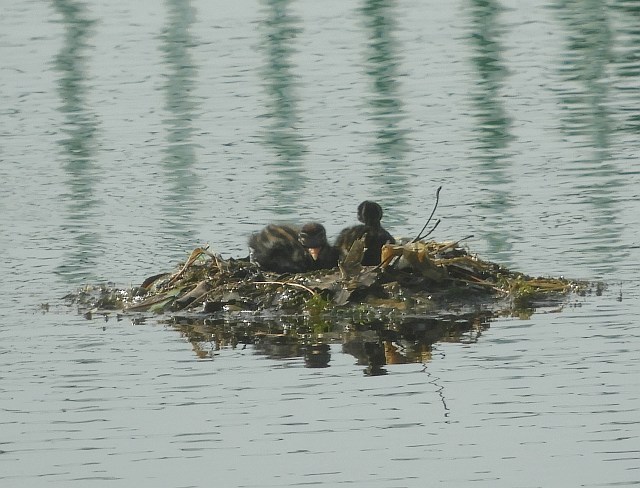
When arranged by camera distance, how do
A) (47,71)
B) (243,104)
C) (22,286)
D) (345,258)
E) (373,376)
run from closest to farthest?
1. (373,376)
2. (345,258)
3. (22,286)
4. (243,104)
5. (47,71)

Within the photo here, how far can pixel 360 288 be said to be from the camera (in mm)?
12625

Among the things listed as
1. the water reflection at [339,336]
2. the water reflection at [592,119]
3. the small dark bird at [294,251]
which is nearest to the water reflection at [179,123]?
the small dark bird at [294,251]

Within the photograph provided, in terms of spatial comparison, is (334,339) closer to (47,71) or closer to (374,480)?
(374,480)

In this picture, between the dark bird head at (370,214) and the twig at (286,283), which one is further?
the dark bird head at (370,214)

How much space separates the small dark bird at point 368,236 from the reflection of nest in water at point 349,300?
10.0 inches

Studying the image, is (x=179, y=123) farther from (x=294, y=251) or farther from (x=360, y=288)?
(x=360, y=288)

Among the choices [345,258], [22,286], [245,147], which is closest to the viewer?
[345,258]

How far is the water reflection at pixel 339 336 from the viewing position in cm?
1152

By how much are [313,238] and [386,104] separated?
9362 millimetres

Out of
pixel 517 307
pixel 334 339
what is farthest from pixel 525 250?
pixel 334 339

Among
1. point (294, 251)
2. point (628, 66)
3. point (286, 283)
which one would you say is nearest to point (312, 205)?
point (294, 251)

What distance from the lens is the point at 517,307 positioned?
42.1ft

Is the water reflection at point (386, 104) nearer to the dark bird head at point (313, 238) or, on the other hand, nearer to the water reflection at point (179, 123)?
the water reflection at point (179, 123)

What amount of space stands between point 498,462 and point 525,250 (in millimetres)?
6096
